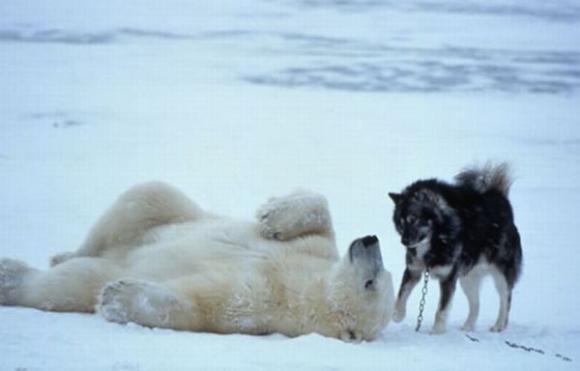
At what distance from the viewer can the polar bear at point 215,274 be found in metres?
4.92

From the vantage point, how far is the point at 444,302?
6145 millimetres

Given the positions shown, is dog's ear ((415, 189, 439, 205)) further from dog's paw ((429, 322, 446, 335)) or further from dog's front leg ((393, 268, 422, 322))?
dog's paw ((429, 322, 446, 335))

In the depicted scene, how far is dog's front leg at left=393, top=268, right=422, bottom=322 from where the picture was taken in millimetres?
6328

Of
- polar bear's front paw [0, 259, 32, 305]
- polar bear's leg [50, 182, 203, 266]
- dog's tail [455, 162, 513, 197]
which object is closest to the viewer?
polar bear's front paw [0, 259, 32, 305]

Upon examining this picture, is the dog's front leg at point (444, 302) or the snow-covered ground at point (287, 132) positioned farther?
the dog's front leg at point (444, 302)

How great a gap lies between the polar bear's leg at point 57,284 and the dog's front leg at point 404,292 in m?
1.81

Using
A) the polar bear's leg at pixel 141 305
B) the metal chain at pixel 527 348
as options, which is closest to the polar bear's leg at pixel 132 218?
the polar bear's leg at pixel 141 305

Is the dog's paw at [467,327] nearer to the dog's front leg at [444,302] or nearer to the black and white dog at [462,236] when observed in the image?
the black and white dog at [462,236]

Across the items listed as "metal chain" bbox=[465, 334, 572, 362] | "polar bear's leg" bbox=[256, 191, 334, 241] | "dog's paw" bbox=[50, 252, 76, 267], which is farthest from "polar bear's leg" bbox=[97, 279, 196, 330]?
"metal chain" bbox=[465, 334, 572, 362]

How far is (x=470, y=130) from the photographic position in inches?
535

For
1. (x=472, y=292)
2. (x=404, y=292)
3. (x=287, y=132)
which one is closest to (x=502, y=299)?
(x=472, y=292)

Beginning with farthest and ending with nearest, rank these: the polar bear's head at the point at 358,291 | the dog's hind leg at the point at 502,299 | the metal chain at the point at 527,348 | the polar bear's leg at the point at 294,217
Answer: the dog's hind leg at the point at 502,299 < the polar bear's leg at the point at 294,217 < the metal chain at the point at 527,348 < the polar bear's head at the point at 358,291

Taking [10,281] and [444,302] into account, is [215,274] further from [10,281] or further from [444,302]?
[444,302]

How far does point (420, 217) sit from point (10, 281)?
2.48 meters
